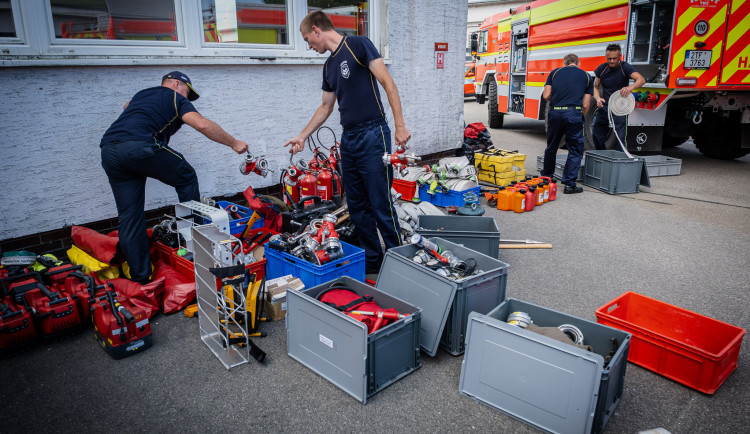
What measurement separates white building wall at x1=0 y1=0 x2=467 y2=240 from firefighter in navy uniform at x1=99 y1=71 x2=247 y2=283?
808 mm

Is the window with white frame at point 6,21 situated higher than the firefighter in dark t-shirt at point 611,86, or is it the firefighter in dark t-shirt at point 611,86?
the window with white frame at point 6,21

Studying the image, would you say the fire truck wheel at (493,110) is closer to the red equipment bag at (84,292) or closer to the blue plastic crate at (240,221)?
the blue plastic crate at (240,221)

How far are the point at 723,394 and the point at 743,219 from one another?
435 cm

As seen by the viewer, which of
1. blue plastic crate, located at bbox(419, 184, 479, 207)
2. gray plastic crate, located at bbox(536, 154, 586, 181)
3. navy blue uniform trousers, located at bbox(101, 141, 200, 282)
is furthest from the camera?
gray plastic crate, located at bbox(536, 154, 586, 181)

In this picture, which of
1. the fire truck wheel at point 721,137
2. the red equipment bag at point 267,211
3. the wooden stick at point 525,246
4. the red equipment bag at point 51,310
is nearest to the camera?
the red equipment bag at point 51,310

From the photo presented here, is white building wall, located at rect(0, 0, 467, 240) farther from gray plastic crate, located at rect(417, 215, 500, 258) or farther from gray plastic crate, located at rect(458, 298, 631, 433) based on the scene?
gray plastic crate, located at rect(458, 298, 631, 433)

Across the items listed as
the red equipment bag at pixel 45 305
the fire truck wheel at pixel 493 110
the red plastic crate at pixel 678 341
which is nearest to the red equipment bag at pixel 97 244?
the red equipment bag at pixel 45 305

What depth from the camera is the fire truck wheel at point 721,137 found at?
961 centimetres

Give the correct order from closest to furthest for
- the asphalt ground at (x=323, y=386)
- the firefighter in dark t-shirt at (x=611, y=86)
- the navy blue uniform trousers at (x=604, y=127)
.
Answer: the asphalt ground at (x=323, y=386), the firefighter in dark t-shirt at (x=611, y=86), the navy blue uniform trousers at (x=604, y=127)

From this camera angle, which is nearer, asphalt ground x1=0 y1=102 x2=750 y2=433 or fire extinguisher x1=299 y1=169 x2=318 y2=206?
asphalt ground x1=0 y1=102 x2=750 y2=433

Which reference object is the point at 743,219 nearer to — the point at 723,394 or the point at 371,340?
the point at 723,394

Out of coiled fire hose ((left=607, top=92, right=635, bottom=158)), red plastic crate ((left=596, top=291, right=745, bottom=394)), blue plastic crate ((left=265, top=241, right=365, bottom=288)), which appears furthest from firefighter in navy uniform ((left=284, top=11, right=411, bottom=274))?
coiled fire hose ((left=607, top=92, right=635, bottom=158))

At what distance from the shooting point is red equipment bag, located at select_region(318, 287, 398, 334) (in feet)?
10.1

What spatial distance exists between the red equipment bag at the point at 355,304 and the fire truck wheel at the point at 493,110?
11.8 meters
